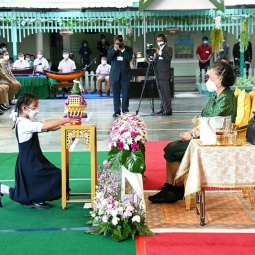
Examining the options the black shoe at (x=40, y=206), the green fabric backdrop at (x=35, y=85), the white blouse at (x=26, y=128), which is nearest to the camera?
the white blouse at (x=26, y=128)

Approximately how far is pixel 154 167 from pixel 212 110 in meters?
2.04

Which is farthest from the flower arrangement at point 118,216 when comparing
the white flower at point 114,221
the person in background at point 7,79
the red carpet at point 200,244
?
the person in background at point 7,79

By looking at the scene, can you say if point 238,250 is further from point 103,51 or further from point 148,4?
point 103,51

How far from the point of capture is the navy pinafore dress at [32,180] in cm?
520

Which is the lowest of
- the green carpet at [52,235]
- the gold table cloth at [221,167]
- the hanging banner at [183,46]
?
the green carpet at [52,235]

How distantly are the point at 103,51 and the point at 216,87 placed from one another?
55.7 feet

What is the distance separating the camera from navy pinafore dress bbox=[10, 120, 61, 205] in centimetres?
520

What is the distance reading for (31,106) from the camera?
17.1 feet

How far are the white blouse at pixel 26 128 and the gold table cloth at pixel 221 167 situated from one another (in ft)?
5.40

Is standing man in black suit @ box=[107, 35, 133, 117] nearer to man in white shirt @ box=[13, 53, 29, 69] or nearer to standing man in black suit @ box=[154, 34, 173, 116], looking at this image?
standing man in black suit @ box=[154, 34, 173, 116]

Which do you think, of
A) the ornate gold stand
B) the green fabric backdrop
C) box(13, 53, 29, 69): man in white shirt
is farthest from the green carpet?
box(13, 53, 29, 69): man in white shirt

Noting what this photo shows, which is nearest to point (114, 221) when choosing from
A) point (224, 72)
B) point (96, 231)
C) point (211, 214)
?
point (96, 231)

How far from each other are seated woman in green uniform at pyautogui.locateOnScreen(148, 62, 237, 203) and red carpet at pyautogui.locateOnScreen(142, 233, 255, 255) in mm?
994

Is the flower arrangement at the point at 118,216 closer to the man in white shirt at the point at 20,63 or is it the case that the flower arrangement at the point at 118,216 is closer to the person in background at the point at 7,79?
the person in background at the point at 7,79
